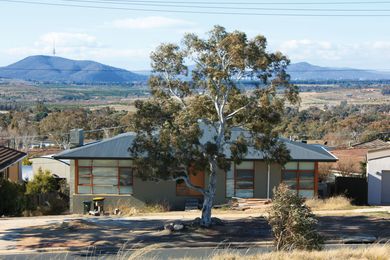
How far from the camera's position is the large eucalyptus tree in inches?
871

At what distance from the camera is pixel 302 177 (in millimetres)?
34719

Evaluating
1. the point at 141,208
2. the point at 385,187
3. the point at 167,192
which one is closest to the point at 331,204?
the point at 385,187

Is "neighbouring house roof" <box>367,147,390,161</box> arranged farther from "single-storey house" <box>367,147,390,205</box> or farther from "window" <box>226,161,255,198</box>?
"window" <box>226,161,255,198</box>

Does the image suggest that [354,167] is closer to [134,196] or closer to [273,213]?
[134,196]

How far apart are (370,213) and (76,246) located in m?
13.1

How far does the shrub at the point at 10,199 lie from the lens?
30.0 m

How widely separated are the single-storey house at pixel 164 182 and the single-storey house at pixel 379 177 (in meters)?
2.63

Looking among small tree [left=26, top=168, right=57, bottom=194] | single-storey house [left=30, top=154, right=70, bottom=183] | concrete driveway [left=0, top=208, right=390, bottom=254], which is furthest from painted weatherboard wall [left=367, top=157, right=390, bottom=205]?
single-storey house [left=30, top=154, right=70, bottom=183]

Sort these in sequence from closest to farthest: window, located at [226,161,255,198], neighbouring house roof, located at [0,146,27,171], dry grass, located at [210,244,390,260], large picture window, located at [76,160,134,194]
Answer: dry grass, located at [210,244,390,260]
neighbouring house roof, located at [0,146,27,171]
window, located at [226,161,255,198]
large picture window, located at [76,160,134,194]

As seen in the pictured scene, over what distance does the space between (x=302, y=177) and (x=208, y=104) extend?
13.1 meters

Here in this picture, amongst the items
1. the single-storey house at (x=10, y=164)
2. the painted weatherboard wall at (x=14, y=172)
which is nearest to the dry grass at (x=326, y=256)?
the single-storey house at (x=10, y=164)

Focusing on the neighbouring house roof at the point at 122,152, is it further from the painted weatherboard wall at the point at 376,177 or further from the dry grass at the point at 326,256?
the dry grass at the point at 326,256

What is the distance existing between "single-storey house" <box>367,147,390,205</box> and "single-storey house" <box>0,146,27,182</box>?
1884 cm

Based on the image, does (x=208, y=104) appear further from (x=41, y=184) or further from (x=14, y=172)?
(x=14, y=172)
